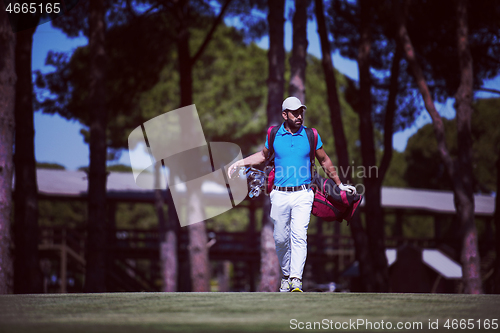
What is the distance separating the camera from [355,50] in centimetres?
1853

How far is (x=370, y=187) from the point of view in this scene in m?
15.2

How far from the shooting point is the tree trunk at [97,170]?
12.9 metres

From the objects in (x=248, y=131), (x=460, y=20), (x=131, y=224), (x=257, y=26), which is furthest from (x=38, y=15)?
(x=131, y=224)

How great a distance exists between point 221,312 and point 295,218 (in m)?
2.48

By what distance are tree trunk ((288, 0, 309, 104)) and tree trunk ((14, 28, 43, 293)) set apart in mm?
5420

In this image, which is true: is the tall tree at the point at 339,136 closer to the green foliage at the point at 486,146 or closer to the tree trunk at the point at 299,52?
the tree trunk at the point at 299,52

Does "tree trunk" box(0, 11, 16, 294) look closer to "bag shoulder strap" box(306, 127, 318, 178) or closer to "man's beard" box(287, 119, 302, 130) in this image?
"man's beard" box(287, 119, 302, 130)

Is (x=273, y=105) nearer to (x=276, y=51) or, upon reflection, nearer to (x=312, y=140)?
(x=276, y=51)

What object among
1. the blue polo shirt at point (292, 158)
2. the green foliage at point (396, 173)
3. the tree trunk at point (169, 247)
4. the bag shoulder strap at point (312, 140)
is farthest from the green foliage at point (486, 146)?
the blue polo shirt at point (292, 158)

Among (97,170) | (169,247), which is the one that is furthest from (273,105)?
(169,247)

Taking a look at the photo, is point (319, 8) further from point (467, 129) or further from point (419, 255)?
point (419, 255)

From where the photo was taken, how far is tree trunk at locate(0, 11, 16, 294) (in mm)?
9789

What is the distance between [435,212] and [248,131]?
973 cm

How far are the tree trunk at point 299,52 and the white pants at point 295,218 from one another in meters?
6.04
